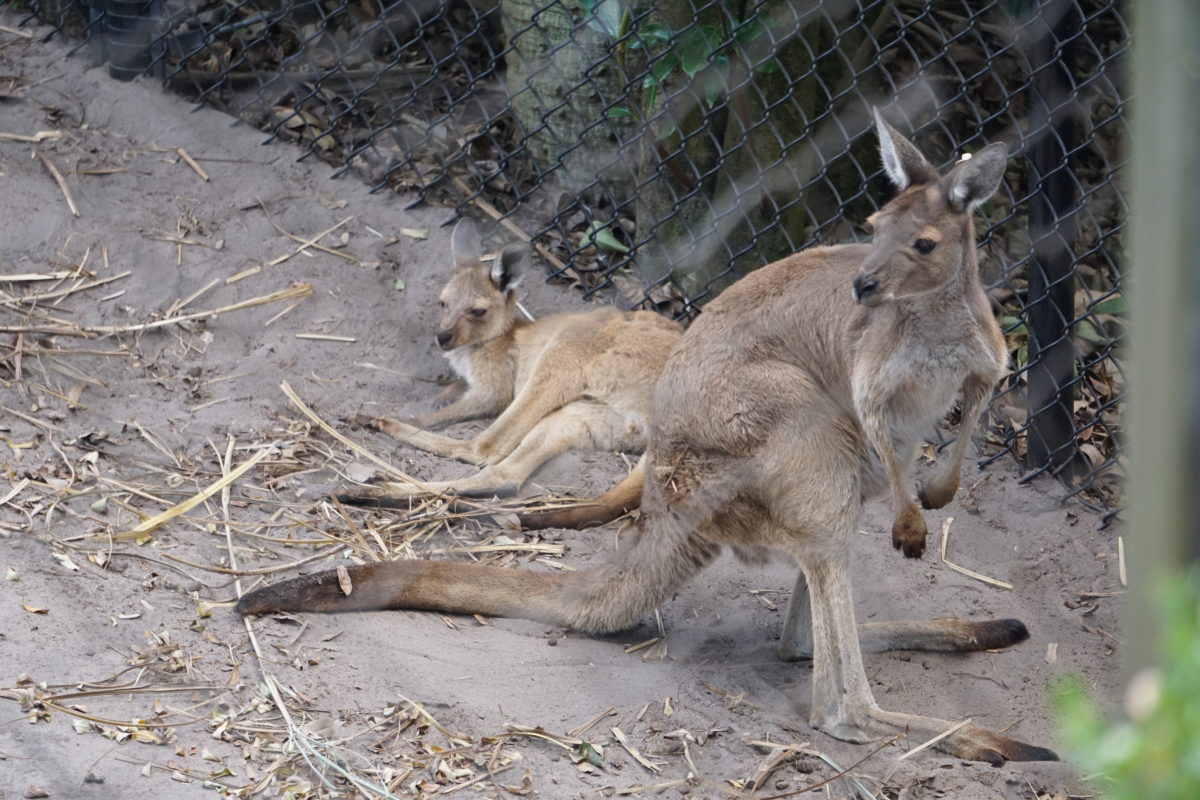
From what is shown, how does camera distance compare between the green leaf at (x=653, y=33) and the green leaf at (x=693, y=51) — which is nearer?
the green leaf at (x=693, y=51)

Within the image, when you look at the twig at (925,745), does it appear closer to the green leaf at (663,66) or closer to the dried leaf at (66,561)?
the dried leaf at (66,561)

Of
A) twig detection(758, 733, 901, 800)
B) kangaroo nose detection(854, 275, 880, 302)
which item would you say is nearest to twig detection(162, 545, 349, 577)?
twig detection(758, 733, 901, 800)

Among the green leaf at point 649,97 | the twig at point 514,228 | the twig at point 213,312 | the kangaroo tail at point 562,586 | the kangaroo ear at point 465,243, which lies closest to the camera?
the kangaroo tail at point 562,586

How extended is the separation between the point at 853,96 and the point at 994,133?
1.82 ft

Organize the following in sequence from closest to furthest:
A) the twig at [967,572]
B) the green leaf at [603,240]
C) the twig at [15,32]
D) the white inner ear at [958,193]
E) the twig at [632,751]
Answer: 1. the twig at [632,751]
2. the white inner ear at [958,193]
3. the twig at [967,572]
4. the green leaf at [603,240]
5. the twig at [15,32]

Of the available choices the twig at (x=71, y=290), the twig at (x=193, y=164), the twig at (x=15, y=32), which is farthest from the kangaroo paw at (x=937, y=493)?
the twig at (x=15, y=32)

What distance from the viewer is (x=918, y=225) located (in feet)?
9.57

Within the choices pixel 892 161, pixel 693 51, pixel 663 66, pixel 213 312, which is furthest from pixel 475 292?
pixel 892 161

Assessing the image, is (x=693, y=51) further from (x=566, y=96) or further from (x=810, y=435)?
(x=810, y=435)

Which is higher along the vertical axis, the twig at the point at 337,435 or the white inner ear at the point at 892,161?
the white inner ear at the point at 892,161

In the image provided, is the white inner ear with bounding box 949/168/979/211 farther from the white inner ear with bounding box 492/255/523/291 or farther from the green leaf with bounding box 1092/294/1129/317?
the white inner ear with bounding box 492/255/523/291

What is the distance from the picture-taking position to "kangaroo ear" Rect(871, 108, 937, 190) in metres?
2.95

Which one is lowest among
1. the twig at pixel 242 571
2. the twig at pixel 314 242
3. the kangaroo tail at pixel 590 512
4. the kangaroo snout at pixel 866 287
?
the kangaroo tail at pixel 590 512

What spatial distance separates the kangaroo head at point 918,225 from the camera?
2871 mm
